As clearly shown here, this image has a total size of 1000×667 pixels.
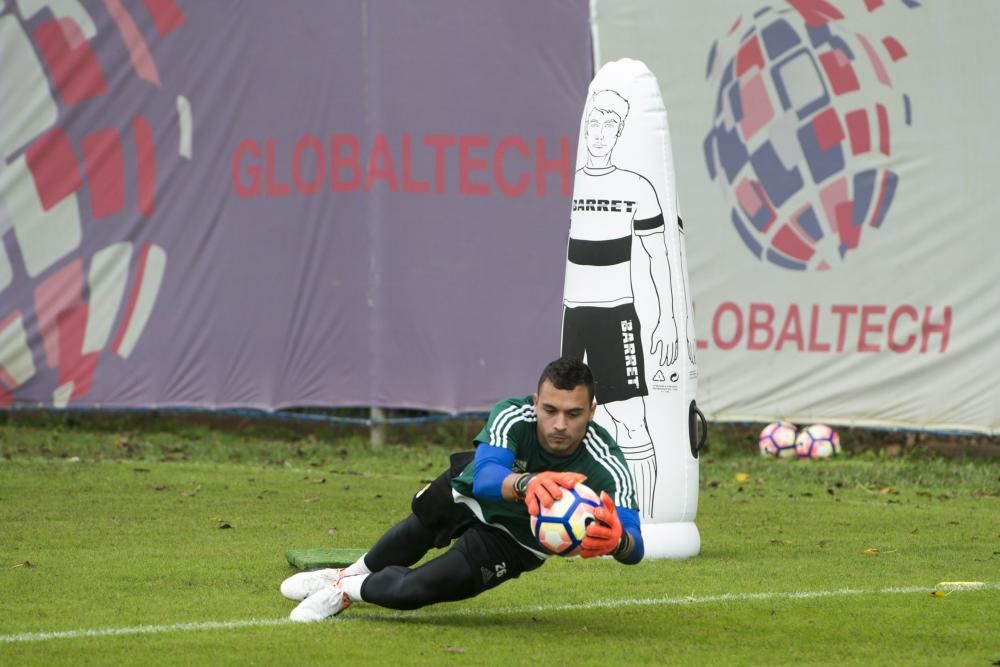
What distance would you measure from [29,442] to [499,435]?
10.6 metres

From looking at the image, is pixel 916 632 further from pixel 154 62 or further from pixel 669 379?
pixel 154 62

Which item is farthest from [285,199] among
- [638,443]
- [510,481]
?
[510,481]

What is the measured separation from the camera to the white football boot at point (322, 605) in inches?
290

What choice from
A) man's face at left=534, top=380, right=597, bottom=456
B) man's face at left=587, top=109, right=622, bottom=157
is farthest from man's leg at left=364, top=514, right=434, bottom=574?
man's face at left=587, top=109, right=622, bottom=157

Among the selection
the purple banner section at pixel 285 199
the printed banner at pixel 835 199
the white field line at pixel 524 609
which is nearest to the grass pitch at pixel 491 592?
the white field line at pixel 524 609

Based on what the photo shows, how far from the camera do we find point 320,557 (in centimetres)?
884

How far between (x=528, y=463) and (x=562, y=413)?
433 mm

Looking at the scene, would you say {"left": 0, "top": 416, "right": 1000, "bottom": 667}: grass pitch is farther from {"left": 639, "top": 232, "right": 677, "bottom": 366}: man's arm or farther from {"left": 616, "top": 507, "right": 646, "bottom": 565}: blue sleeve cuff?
{"left": 639, "top": 232, "right": 677, "bottom": 366}: man's arm

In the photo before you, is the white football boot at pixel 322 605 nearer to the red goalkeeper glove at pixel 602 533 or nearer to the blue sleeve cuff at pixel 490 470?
the blue sleeve cuff at pixel 490 470

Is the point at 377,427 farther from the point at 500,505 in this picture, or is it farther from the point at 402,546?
the point at 500,505

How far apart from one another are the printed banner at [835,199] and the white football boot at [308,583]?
928 cm

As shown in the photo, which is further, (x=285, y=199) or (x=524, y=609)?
(x=285, y=199)

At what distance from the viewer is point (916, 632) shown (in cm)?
735

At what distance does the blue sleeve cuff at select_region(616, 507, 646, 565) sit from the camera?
6.90 meters
